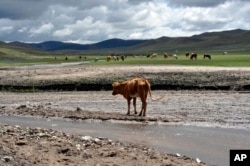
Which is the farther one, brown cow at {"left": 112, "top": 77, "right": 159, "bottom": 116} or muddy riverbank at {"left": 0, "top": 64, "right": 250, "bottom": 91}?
muddy riverbank at {"left": 0, "top": 64, "right": 250, "bottom": 91}

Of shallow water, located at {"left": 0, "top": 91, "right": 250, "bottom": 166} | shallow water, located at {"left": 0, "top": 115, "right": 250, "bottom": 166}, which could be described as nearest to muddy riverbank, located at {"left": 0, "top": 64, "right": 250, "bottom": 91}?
shallow water, located at {"left": 0, "top": 91, "right": 250, "bottom": 166}

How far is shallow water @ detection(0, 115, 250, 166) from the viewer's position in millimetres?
14594

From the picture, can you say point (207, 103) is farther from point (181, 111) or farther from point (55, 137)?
point (55, 137)

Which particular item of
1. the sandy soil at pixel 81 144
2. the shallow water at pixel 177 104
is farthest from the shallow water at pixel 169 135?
the shallow water at pixel 177 104

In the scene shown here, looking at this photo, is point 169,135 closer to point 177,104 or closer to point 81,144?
point 81,144

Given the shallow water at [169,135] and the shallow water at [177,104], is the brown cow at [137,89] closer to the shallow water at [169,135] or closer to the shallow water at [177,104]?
the shallow water at [177,104]

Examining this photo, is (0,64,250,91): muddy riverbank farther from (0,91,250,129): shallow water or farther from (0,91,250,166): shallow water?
(0,91,250,166): shallow water

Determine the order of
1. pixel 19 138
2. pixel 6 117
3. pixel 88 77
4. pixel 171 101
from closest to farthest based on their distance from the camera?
pixel 19 138, pixel 6 117, pixel 171 101, pixel 88 77

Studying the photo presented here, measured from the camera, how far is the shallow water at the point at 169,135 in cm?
1459

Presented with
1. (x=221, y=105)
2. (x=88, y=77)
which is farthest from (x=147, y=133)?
(x=88, y=77)

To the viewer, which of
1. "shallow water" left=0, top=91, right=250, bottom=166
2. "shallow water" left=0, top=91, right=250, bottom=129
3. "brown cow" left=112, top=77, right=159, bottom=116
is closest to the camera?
"shallow water" left=0, top=91, right=250, bottom=166

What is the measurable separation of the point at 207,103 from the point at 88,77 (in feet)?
46.9

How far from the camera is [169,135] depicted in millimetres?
17391

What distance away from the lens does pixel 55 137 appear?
50.1ft
